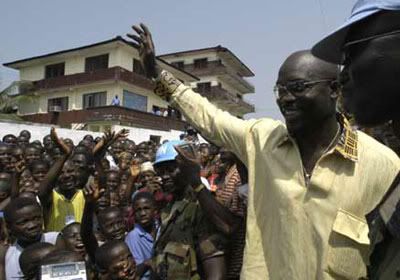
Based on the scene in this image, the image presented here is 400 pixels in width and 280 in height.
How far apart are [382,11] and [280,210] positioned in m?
0.99

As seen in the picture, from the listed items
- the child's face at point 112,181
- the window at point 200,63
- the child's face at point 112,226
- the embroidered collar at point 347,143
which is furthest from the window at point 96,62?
the embroidered collar at point 347,143

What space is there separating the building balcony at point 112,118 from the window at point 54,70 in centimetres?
281

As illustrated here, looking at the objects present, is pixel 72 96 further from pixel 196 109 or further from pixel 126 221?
pixel 196 109

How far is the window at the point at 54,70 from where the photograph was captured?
31191mm

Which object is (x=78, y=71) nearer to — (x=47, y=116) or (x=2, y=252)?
(x=47, y=116)

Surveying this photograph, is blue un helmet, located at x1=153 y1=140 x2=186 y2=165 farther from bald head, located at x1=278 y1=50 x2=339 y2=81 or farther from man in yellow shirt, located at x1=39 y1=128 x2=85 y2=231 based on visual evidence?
man in yellow shirt, located at x1=39 y1=128 x2=85 y2=231

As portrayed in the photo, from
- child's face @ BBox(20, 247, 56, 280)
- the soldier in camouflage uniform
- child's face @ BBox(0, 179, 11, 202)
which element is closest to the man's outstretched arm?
the soldier in camouflage uniform

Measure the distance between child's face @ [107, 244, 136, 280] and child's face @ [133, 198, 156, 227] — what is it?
61 centimetres

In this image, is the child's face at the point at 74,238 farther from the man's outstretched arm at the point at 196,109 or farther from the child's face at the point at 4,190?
the man's outstretched arm at the point at 196,109

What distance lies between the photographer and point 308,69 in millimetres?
1931

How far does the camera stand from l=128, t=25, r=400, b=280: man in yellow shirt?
68.2 inches

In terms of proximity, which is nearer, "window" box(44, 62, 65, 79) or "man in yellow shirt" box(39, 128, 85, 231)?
"man in yellow shirt" box(39, 128, 85, 231)

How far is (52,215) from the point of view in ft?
13.7

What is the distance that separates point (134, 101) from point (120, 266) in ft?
88.1
